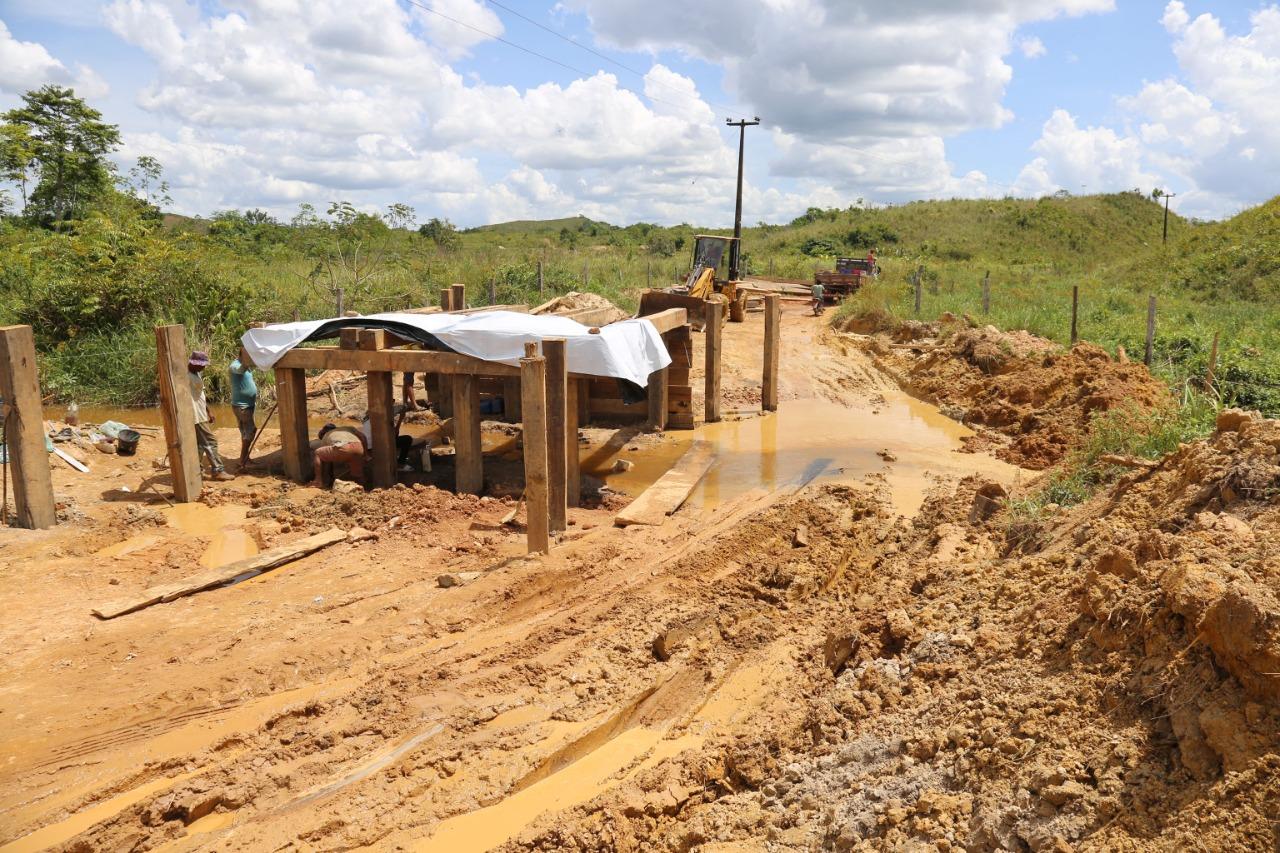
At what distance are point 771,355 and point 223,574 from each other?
33.0 feet

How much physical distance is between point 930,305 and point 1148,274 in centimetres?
1092

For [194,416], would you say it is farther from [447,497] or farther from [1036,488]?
[1036,488]

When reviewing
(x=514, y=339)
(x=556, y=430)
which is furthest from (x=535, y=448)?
(x=514, y=339)

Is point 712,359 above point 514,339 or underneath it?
underneath

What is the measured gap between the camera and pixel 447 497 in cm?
970

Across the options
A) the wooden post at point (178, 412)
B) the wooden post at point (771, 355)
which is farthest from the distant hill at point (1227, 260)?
the wooden post at point (178, 412)

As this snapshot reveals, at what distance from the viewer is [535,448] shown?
7.59m

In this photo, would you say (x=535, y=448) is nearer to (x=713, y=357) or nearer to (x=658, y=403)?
(x=658, y=403)

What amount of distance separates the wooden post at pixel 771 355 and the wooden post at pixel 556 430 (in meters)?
7.14

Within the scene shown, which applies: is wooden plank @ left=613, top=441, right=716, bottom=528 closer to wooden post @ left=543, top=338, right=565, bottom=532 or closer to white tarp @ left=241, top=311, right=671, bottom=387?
wooden post @ left=543, top=338, right=565, bottom=532

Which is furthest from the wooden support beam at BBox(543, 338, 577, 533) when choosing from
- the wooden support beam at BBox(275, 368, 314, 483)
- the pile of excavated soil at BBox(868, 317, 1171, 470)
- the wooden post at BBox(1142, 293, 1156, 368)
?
the wooden post at BBox(1142, 293, 1156, 368)

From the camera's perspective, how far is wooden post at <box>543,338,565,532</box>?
332 inches

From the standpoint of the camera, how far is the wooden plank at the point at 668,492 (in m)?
9.08

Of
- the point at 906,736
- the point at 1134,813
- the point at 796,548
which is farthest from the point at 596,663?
the point at 1134,813
